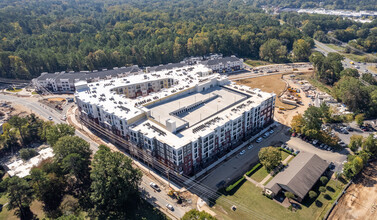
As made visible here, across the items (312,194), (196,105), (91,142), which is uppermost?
(196,105)

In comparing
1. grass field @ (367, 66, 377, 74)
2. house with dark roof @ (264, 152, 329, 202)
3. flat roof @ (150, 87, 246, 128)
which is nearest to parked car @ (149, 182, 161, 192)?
flat roof @ (150, 87, 246, 128)

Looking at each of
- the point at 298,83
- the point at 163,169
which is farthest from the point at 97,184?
the point at 298,83

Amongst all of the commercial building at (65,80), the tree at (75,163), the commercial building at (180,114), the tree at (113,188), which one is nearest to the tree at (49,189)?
the tree at (75,163)

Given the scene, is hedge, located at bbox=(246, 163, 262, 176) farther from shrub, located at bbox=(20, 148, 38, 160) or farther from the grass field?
the grass field

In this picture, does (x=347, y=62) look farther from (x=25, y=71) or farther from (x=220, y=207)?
(x=25, y=71)

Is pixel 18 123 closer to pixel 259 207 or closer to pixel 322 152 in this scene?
pixel 259 207

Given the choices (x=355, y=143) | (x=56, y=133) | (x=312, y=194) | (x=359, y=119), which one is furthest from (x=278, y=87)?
(x=56, y=133)

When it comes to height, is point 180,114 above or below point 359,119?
above

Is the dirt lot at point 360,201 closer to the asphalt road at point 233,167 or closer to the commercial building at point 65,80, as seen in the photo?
the asphalt road at point 233,167
